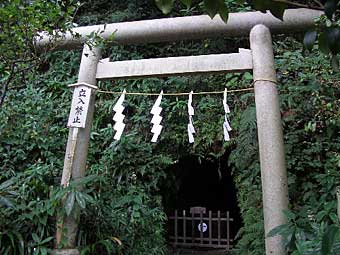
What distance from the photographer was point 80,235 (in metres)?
3.70

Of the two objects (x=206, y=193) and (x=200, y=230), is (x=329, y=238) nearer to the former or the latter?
(x=200, y=230)

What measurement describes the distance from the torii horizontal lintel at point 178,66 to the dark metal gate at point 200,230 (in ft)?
7.78

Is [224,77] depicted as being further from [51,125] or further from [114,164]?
[51,125]

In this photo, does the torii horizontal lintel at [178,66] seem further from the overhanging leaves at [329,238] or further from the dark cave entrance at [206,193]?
the overhanging leaves at [329,238]

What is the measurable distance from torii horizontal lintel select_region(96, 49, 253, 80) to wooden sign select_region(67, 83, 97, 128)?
0.19 m

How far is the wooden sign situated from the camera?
3.76m

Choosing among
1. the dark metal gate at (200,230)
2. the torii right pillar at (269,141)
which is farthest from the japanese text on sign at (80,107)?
the dark metal gate at (200,230)

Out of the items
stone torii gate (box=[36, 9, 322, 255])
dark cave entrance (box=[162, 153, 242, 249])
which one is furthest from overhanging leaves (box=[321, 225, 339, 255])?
dark cave entrance (box=[162, 153, 242, 249])

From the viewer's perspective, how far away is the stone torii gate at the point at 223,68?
333 centimetres

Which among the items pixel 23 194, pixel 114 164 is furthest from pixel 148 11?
pixel 23 194

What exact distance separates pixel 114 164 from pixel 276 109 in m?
2.07

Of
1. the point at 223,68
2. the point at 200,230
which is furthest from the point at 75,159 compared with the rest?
the point at 200,230

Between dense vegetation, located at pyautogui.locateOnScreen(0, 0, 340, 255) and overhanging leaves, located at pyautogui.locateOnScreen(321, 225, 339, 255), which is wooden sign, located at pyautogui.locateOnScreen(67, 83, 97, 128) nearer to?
dense vegetation, located at pyautogui.locateOnScreen(0, 0, 340, 255)

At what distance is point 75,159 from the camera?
3799mm
